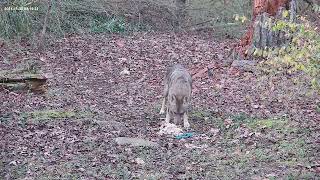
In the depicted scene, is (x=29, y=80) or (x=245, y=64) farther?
(x=245, y=64)

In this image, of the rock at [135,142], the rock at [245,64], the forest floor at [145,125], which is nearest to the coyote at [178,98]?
the forest floor at [145,125]

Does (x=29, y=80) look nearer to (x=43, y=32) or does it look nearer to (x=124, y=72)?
(x=124, y=72)

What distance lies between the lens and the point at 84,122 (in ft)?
34.9

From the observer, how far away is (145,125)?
10.9 m

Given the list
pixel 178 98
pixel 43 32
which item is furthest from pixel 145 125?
pixel 43 32

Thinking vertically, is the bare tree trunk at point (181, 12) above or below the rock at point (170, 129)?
above

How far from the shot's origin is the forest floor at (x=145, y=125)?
8219mm

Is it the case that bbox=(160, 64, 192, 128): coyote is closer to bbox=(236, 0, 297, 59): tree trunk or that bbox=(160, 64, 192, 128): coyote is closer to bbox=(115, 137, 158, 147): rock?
bbox=(115, 137, 158, 147): rock

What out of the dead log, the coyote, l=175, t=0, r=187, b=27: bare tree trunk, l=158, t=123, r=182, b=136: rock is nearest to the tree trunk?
the coyote

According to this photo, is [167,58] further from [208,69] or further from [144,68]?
[208,69]

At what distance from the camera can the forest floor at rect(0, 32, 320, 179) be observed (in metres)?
8.22

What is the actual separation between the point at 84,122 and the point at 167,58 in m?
7.78

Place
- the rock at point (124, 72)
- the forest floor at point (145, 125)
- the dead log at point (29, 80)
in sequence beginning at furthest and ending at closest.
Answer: the rock at point (124, 72), the dead log at point (29, 80), the forest floor at point (145, 125)

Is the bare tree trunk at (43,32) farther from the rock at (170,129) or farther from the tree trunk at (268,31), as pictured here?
the rock at (170,129)
